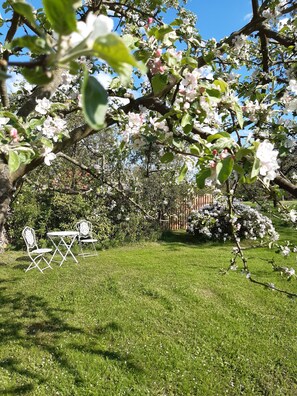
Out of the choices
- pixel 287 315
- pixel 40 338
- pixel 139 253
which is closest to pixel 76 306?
pixel 40 338

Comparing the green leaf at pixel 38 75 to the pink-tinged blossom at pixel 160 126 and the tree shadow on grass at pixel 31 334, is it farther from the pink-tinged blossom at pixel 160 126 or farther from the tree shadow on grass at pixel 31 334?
the tree shadow on grass at pixel 31 334

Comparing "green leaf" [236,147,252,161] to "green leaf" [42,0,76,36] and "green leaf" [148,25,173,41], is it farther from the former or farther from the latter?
"green leaf" [42,0,76,36]

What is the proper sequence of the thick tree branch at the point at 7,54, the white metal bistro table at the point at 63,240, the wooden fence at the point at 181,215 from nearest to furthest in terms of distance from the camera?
1. the thick tree branch at the point at 7,54
2. the white metal bistro table at the point at 63,240
3. the wooden fence at the point at 181,215

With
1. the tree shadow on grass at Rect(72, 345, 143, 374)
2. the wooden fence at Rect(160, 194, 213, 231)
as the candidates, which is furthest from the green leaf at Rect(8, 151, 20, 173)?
the wooden fence at Rect(160, 194, 213, 231)

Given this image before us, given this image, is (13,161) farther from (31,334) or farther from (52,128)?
(31,334)

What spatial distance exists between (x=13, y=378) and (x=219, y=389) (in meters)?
2.00

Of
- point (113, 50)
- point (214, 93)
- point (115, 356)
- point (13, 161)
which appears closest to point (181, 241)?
point (115, 356)

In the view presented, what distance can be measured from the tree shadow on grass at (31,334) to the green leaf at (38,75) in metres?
3.61

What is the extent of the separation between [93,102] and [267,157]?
25.6 inches

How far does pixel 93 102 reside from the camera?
1.54 ft

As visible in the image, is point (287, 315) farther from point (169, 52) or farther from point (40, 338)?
point (169, 52)

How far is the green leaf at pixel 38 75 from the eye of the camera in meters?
0.51

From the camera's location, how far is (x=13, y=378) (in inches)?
142

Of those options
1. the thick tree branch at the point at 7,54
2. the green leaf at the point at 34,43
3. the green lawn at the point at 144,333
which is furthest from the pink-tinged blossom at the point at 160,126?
the green lawn at the point at 144,333
